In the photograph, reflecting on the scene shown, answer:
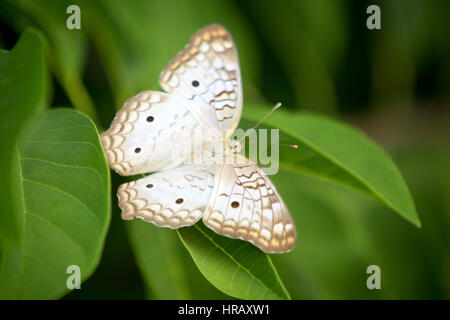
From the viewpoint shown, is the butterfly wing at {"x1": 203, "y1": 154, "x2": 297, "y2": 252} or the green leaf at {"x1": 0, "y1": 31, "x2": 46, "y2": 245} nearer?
the green leaf at {"x1": 0, "y1": 31, "x2": 46, "y2": 245}

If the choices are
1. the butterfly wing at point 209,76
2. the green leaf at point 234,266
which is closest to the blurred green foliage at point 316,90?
the butterfly wing at point 209,76

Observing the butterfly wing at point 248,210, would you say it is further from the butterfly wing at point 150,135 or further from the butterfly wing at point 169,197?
the butterfly wing at point 150,135

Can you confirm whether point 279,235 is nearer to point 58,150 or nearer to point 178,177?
point 178,177

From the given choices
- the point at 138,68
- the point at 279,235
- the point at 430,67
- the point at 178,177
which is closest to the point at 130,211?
the point at 178,177

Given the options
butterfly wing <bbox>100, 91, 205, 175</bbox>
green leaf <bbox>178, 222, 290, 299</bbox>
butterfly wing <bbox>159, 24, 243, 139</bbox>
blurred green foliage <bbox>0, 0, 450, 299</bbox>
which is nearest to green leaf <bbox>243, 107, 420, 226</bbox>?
butterfly wing <bbox>159, 24, 243, 139</bbox>

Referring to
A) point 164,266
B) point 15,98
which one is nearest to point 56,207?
point 15,98

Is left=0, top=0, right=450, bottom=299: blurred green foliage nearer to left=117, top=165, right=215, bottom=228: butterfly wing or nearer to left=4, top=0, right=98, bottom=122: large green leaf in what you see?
left=4, top=0, right=98, bottom=122: large green leaf

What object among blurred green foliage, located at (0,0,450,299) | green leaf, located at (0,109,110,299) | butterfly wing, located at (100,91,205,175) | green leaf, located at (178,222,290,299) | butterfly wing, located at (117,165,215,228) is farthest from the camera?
blurred green foliage, located at (0,0,450,299)
